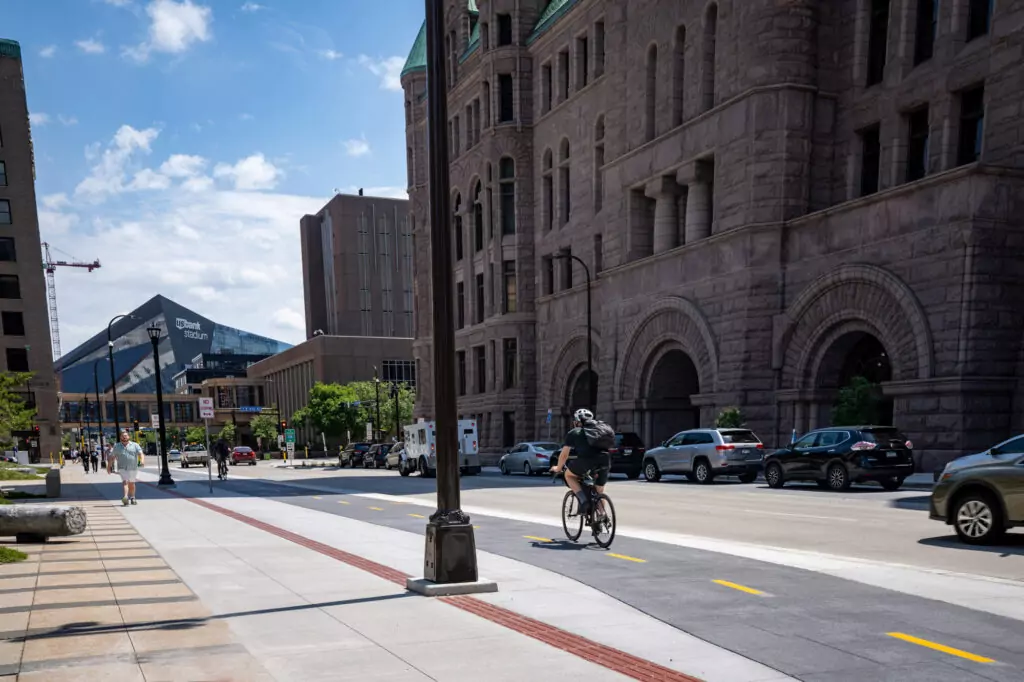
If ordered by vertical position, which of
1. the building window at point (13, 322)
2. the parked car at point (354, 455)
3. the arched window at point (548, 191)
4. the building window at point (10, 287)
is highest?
the arched window at point (548, 191)

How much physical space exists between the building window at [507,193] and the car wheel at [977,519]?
1758 inches

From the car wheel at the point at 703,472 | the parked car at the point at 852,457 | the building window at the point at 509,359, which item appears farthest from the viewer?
the building window at the point at 509,359

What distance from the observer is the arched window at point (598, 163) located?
46.3 m

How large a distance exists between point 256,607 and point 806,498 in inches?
582

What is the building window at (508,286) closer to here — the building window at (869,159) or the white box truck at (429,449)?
the white box truck at (429,449)

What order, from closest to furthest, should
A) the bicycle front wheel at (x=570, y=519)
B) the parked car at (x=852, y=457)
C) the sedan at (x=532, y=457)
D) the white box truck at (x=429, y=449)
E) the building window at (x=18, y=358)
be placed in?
the bicycle front wheel at (x=570, y=519) < the parked car at (x=852, y=457) < the sedan at (x=532, y=457) < the white box truck at (x=429, y=449) < the building window at (x=18, y=358)

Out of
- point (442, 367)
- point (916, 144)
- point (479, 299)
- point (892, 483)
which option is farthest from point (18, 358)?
point (442, 367)

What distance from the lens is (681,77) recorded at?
37688mm

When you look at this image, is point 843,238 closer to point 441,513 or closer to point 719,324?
point 719,324

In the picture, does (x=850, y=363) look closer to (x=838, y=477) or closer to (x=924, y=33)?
(x=838, y=477)

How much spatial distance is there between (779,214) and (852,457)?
1360 cm

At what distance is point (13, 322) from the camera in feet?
268

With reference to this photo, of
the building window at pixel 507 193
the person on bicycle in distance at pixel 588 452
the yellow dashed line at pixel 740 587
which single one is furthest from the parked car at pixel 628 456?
the building window at pixel 507 193

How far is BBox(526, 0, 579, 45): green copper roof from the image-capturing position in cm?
4900
